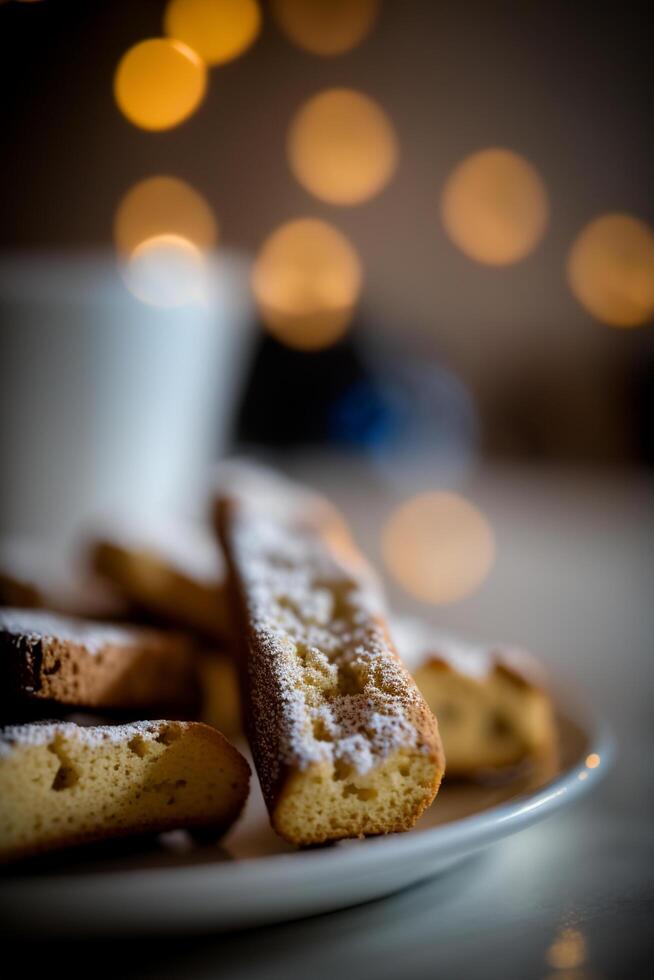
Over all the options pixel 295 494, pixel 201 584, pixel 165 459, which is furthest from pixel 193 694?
pixel 165 459

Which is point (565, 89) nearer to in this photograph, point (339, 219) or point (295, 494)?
point (339, 219)

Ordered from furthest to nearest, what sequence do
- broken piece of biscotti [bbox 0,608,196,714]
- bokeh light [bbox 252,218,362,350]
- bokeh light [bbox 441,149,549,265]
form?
bokeh light [bbox 252,218,362,350]
bokeh light [bbox 441,149,549,265]
broken piece of biscotti [bbox 0,608,196,714]

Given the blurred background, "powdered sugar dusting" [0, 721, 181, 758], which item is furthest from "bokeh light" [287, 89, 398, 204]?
"powdered sugar dusting" [0, 721, 181, 758]

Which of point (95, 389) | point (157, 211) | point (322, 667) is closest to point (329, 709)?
point (322, 667)

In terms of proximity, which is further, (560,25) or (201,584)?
(560,25)

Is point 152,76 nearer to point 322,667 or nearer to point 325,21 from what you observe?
point 325,21

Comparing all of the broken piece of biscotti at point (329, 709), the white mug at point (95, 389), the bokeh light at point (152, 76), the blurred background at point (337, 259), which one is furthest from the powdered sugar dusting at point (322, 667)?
the bokeh light at point (152, 76)

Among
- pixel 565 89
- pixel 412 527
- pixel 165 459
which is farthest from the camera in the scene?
pixel 565 89

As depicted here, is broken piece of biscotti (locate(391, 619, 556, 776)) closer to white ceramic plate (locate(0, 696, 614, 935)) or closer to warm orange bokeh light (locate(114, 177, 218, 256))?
white ceramic plate (locate(0, 696, 614, 935))
